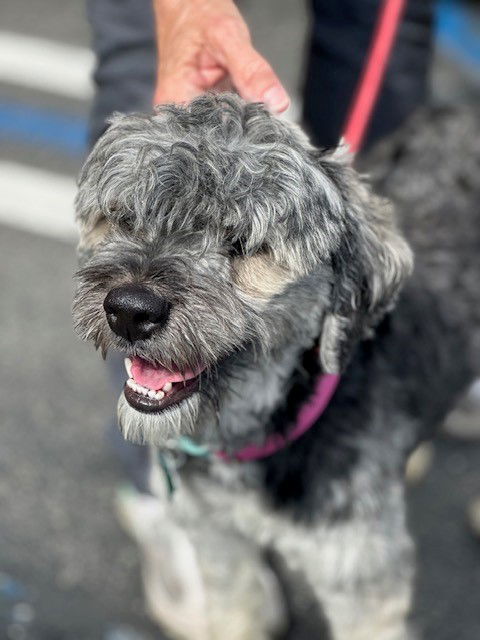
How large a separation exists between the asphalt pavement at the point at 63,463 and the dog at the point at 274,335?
8.6 inches

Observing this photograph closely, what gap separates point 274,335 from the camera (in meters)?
2.09

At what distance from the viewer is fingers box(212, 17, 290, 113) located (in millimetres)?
2105

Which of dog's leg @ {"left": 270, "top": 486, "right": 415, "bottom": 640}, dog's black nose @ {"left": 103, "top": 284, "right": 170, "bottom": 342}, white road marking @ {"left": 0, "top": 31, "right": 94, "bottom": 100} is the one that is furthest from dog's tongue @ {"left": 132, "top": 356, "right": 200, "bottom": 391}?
white road marking @ {"left": 0, "top": 31, "right": 94, "bottom": 100}

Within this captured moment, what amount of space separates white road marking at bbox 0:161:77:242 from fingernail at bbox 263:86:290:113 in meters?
2.42

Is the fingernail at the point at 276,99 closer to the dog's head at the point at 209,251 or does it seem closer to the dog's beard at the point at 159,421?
the dog's head at the point at 209,251

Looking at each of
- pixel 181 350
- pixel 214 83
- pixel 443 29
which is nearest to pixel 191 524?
pixel 181 350

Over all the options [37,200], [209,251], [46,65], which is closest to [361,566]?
[209,251]

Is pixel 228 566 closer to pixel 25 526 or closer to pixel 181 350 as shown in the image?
pixel 25 526

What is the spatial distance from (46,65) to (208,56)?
3.72 metres

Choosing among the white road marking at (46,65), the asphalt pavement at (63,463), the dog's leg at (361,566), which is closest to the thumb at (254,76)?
the dog's leg at (361,566)

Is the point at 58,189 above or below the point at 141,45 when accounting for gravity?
below

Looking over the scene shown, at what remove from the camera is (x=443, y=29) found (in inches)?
221

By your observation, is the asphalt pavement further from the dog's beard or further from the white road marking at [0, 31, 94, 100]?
the dog's beard

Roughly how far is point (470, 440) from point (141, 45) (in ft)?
5.85
